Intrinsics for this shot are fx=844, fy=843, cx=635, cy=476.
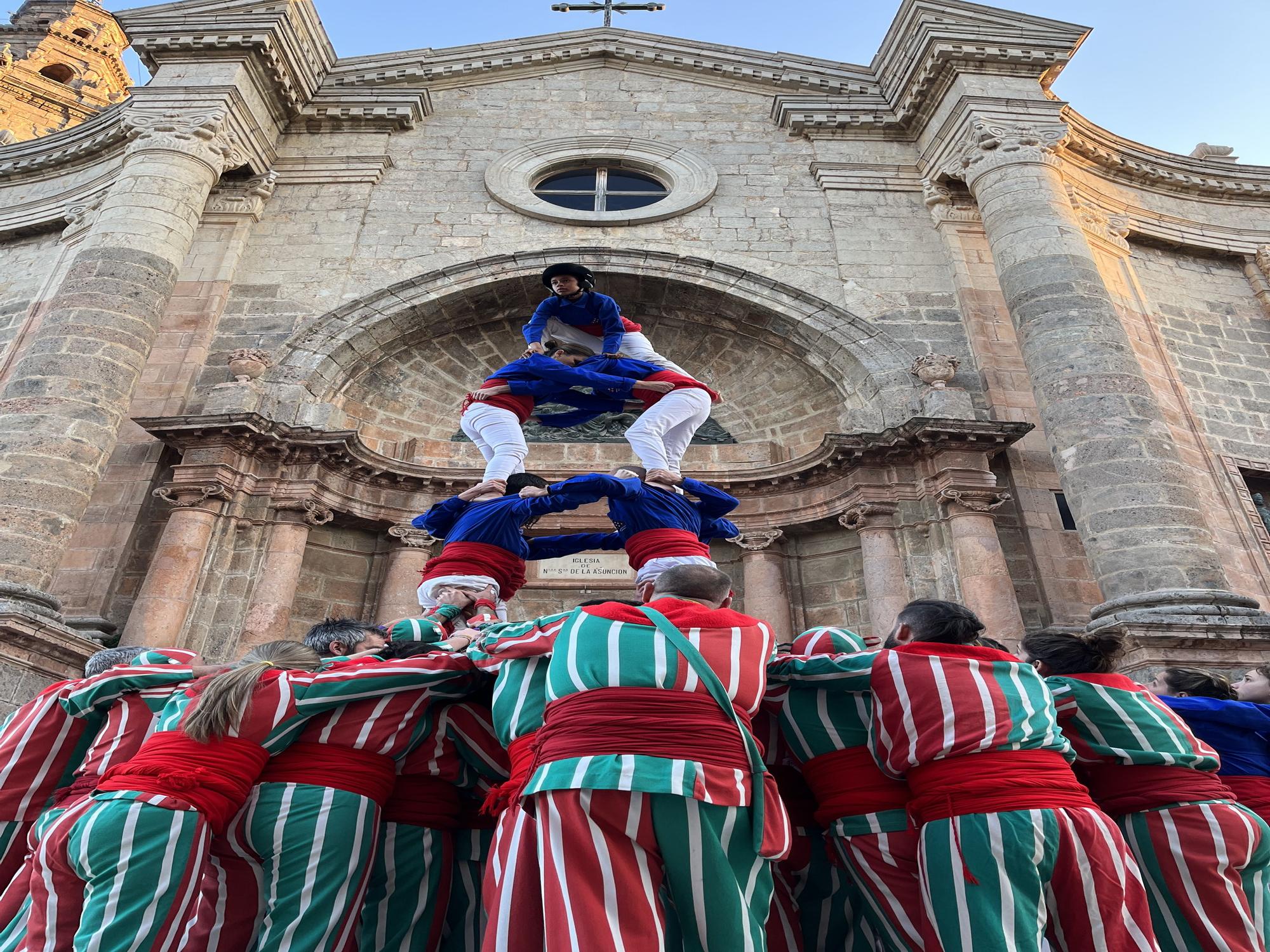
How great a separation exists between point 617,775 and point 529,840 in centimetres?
39

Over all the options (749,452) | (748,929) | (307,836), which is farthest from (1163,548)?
(307,836)

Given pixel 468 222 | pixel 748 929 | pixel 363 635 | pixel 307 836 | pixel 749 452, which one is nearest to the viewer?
pixel 748 929

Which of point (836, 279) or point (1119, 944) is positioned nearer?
point (1119, 944)

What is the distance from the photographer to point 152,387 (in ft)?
37.2

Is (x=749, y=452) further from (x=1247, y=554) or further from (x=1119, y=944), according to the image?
(x=1119, y=944)

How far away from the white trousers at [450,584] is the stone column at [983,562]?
19.6ft

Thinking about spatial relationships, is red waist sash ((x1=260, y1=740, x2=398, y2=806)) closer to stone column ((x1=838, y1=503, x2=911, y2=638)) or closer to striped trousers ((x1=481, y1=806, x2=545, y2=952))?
striped trousers ((x1=481, y1=806, x2=545, y2=952))

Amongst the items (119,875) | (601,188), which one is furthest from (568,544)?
(601,188)

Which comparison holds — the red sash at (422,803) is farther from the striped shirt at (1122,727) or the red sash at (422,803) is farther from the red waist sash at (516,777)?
the striped shirt at (1122,727)

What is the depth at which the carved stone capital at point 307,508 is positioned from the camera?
34.4 ft

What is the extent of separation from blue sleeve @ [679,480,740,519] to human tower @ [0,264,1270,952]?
2098 millimetres

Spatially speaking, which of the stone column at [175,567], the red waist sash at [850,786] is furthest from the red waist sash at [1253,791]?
the stone column at [175,567]

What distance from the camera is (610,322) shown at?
6.10m

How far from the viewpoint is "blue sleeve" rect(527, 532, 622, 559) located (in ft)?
18.1
